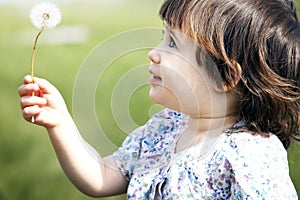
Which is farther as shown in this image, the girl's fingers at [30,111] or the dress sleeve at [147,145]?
the dress sleeve at [147,145]

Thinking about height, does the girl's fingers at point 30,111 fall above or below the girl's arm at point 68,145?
above

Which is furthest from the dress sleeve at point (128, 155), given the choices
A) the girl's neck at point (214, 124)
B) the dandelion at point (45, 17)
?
the dandelion at point (45, 17)

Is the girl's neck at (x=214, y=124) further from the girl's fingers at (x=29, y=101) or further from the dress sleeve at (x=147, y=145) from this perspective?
the girl's fingers at (x=29, y=101)

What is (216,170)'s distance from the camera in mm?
Answer: 926

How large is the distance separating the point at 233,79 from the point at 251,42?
6cm

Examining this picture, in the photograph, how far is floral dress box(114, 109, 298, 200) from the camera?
0.90 m

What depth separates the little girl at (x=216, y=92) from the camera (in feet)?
3.05

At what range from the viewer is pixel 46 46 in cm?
186

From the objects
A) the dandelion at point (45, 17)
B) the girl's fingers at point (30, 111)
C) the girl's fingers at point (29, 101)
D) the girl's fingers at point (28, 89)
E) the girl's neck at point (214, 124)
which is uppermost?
the dandelion at point (45, 17)

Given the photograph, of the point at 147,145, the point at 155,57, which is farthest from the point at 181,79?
the point at 147,145

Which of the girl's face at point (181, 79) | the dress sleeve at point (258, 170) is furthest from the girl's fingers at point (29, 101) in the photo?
the dress sleeve at point (258, 170)

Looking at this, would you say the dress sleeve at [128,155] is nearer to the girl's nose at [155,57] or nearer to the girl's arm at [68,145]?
the girl's arm at [68,145]

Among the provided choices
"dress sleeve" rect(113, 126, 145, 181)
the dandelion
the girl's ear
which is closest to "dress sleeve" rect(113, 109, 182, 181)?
"dress sleeve" rect(113, 126, 145, 181)

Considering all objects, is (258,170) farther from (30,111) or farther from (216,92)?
(30,111)
